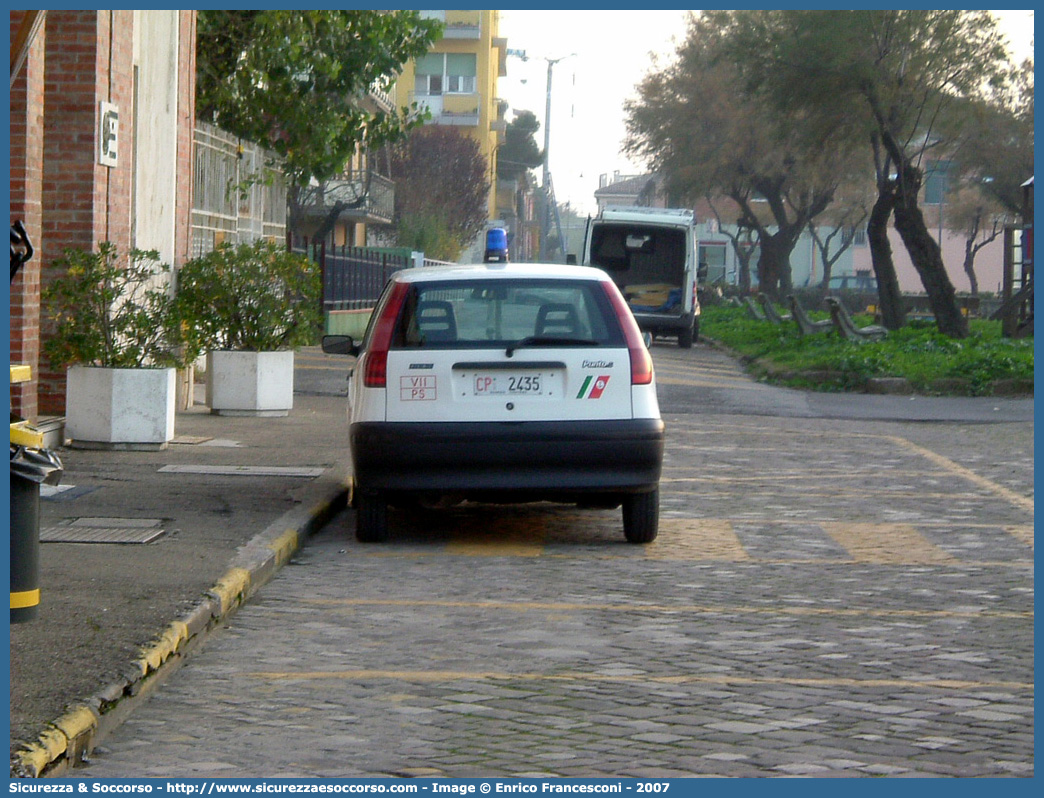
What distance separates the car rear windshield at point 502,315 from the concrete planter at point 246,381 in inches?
267

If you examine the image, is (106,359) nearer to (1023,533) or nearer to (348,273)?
(1023,533)

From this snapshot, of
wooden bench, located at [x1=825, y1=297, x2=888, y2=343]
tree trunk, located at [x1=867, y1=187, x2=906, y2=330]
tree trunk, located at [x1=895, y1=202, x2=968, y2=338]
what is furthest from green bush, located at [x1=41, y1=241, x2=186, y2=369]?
tree trunk, located at [x1=867, y1=187, x2=906, y2=330]

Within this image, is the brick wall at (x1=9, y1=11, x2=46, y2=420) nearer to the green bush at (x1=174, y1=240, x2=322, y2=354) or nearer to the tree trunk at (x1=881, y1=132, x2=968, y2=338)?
the green bush at (x1=174, y1=240, x2=322, y2=354)

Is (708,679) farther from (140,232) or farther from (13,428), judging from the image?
(140,232)

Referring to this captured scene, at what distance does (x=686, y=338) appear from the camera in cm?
3438

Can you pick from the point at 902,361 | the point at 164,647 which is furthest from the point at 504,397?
the point at 902,361

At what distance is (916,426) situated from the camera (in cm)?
1734

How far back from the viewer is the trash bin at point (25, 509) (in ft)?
18.4

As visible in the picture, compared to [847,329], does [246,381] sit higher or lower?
lower

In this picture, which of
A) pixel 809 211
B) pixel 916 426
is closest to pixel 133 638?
pixel 916 426

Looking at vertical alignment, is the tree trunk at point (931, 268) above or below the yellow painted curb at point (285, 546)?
above

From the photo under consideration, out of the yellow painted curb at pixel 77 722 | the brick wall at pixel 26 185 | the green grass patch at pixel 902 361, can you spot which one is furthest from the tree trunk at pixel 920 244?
the yellow painted curb at pixel 77 722

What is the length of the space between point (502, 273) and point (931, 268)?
2261 centimetres

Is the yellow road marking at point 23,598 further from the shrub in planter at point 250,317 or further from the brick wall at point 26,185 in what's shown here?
the shrub in planter at point 250,317
